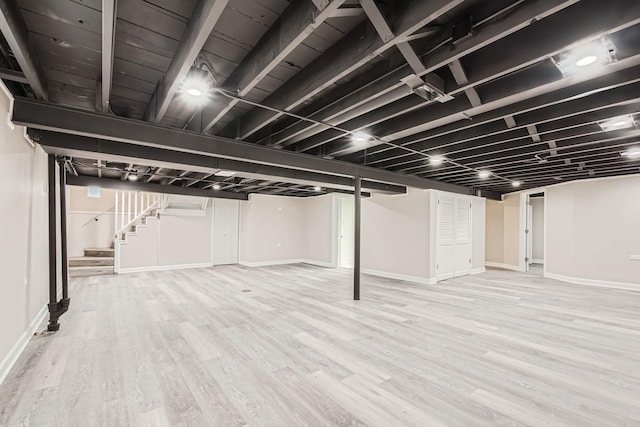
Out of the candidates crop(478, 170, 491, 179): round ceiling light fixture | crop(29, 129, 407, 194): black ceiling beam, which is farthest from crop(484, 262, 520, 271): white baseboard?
crop(29, 129, 407, 194): black ceiling beam

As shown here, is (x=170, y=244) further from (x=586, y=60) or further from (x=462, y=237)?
(x=586, y=60)

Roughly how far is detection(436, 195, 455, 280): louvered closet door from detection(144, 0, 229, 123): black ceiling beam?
593cm

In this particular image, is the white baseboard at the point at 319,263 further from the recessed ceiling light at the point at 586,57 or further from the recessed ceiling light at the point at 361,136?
the recessed ceiling light at the point at 586,57

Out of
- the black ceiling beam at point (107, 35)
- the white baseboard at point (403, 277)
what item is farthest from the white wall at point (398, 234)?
the black ceiling beam at point (107, 35)

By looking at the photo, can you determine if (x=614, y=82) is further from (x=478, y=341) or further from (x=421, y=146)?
(x=478, y=341)

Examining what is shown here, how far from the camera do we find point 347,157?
493cm

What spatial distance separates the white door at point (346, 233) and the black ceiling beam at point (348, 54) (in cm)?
632

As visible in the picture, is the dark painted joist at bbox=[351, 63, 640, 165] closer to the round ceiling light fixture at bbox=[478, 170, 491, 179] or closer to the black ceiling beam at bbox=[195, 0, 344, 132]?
the black ceiling beam at bbox=[195, 0, 344, 132]

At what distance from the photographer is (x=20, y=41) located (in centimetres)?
174

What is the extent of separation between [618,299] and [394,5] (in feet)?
21.4

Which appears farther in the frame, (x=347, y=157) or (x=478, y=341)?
(x=347, y=157)

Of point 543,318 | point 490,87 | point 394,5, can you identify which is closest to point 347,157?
point 490,87

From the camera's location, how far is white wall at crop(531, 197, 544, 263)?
10.3m

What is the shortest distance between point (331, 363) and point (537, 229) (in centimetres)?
1082
